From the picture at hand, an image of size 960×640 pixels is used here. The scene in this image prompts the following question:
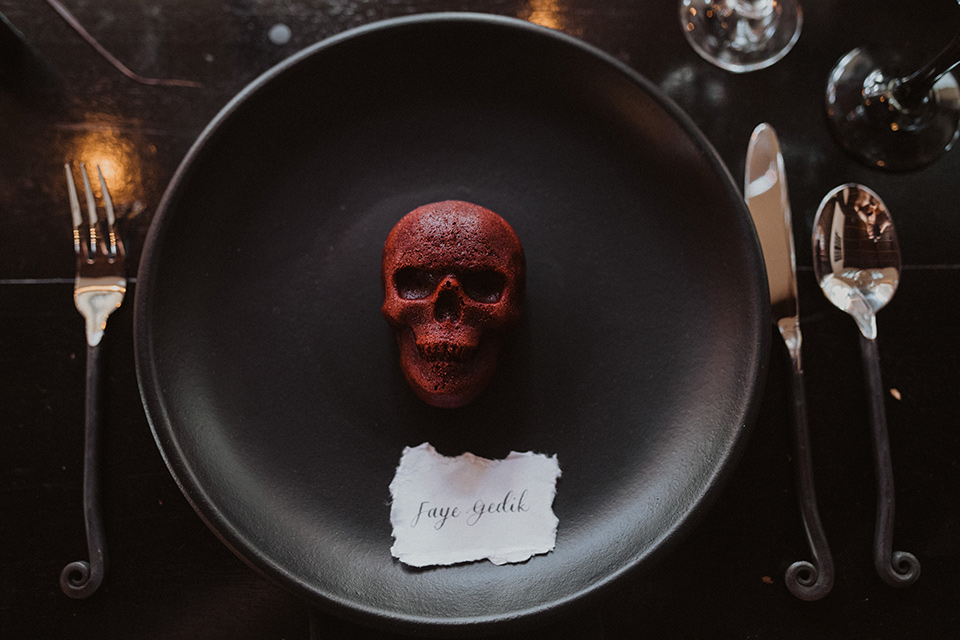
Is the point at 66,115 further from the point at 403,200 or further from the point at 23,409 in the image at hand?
the point at 403,200

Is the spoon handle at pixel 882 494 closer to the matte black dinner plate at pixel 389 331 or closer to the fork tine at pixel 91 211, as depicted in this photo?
the matte black dinner plate at pixel 389 331

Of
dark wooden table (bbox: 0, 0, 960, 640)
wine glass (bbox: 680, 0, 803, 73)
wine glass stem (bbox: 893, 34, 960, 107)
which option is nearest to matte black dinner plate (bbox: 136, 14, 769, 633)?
dark wooden table (bbox: 0, 0, 960, 640)

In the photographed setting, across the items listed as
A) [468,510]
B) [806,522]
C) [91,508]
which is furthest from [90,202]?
[806,522]

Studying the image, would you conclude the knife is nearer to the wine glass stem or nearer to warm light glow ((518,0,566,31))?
the wine glass stem

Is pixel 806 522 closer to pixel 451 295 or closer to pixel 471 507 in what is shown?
pixel 471 507

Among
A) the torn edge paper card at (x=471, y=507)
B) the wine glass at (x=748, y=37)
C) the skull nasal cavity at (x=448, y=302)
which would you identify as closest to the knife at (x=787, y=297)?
the wine glass at (x=748, y=37)

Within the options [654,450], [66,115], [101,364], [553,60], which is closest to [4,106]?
[66,115]
